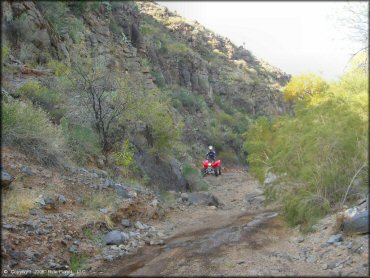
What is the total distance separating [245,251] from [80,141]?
7.90 m

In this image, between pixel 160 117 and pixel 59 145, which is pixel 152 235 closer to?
pixel 59 145

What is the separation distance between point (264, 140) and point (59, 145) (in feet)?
33.2

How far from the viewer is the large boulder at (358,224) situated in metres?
8.52

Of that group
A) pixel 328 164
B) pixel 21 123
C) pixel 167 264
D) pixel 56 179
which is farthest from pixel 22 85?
pixel 328 164

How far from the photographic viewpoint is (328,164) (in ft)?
36.5

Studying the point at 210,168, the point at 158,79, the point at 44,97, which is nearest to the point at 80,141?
the point at 44,97

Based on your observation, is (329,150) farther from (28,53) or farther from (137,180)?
(28,53)

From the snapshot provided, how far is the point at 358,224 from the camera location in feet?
28.5

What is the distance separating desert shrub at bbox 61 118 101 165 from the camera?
13.8 m

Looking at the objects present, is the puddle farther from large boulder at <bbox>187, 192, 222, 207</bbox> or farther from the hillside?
large boulder at <bbox>187, 192, 222, 207</bbox>

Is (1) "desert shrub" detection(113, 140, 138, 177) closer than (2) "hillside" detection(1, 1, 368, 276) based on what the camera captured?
No

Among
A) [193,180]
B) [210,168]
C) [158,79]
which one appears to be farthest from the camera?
[158,79]

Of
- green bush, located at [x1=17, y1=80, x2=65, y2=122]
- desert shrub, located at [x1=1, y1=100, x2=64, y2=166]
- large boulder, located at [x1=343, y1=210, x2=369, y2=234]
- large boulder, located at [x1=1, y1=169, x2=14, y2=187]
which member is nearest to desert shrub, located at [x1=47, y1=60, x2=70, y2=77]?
green bush, located at [x1=17, y1=80, x2=65, y2=122]

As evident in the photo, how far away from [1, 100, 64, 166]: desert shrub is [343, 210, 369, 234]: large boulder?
864cm
